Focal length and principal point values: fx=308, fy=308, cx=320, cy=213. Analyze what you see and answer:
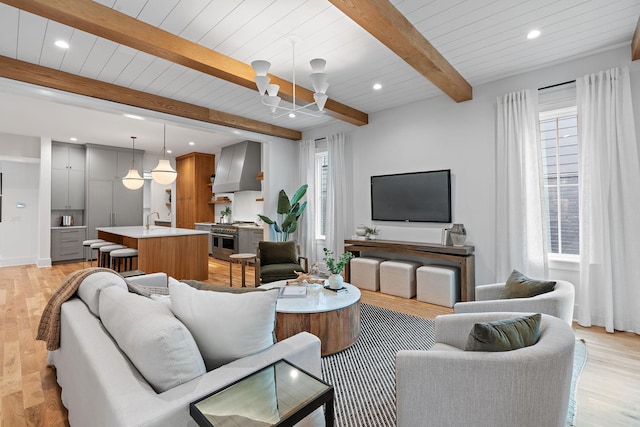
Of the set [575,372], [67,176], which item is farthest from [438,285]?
[67,176]

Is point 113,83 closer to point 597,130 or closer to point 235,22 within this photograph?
point 235,22

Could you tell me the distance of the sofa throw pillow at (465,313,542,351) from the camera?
1.31 metres

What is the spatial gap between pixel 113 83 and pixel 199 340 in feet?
12.7

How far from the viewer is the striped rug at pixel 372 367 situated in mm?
1857

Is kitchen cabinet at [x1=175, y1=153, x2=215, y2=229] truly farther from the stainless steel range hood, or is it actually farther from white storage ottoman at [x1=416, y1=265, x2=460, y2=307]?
white storage ottoman at [x1=416, y1=265, x2=460, y2=307]

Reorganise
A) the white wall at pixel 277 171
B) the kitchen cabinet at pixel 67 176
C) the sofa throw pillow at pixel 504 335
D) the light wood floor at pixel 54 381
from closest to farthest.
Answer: the sofa throw pillow at pixel 504 335, the light wood floor at pixel 54 381, the white wall at pixel 277 171, the kitchen cabinet at pixel 67 176

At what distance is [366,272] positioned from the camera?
4.76 m

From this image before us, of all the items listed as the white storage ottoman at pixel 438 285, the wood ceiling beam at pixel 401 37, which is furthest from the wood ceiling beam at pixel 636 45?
the white storage ottoman at pixel 438 285

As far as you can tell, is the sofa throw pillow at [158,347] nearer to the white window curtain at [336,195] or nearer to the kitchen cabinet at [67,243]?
the white window curtain at [336,195]

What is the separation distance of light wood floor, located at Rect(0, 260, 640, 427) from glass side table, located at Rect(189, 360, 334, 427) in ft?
4.87

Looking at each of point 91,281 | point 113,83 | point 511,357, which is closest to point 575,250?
point 511,357

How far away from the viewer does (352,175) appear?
5477 mm

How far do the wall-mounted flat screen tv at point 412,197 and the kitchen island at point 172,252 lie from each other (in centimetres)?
302

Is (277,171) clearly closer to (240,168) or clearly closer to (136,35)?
(240,168)
